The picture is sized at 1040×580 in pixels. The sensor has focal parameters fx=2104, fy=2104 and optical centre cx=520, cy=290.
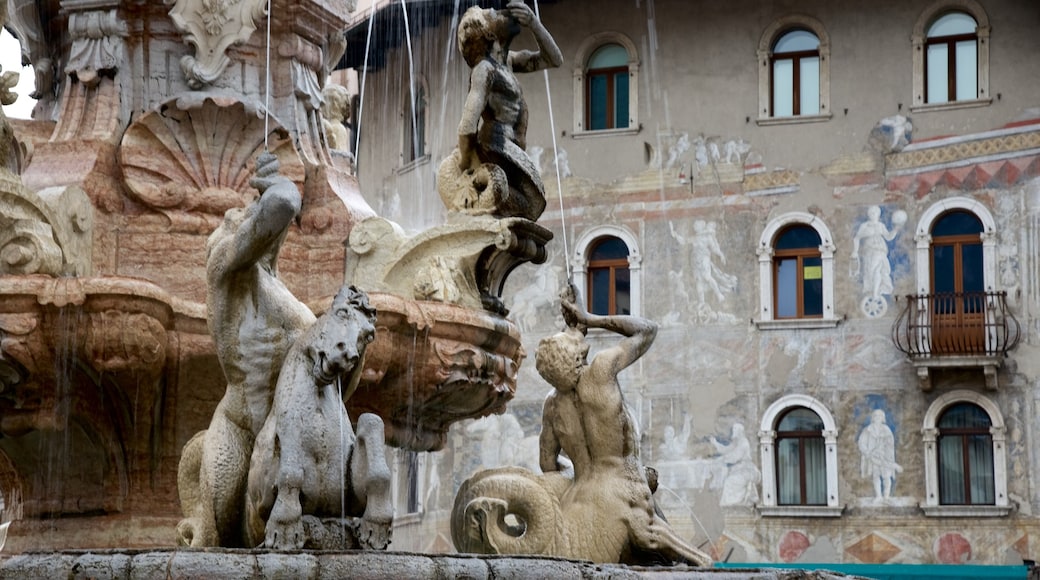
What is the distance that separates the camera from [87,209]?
11359mm

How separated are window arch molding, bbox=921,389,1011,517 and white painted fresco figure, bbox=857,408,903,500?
19.6 inches

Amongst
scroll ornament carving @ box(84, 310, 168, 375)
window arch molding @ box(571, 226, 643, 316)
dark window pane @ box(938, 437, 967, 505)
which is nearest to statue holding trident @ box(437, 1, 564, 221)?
scroll ornament carving @ box(84, 310, 168, 375)

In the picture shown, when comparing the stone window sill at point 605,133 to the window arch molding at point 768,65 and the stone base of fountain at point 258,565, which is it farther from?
the stone base of fountain at point 258,565

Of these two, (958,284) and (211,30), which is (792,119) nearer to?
(958,284)

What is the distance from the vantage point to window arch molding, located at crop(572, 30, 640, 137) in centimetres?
3225

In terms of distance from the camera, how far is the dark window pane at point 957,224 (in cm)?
3036

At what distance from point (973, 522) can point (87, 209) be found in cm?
2031

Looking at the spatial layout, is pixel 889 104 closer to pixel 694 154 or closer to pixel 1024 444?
pixel 694 154

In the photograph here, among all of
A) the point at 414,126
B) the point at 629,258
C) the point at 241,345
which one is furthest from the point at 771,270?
the point at 241,345

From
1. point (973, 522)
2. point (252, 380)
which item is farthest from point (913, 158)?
point (252, 380)

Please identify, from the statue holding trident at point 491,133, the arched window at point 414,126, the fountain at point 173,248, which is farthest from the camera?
the arched window at point 414,126

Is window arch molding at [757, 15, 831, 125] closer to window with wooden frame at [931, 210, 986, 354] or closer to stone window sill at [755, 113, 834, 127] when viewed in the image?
stone window sill at [755, 113, 834, 127]

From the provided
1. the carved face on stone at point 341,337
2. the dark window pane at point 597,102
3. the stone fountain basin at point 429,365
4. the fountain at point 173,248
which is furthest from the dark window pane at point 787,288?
the carved face on stone at point 341,337

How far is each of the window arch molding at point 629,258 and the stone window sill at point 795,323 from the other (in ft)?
6.56
